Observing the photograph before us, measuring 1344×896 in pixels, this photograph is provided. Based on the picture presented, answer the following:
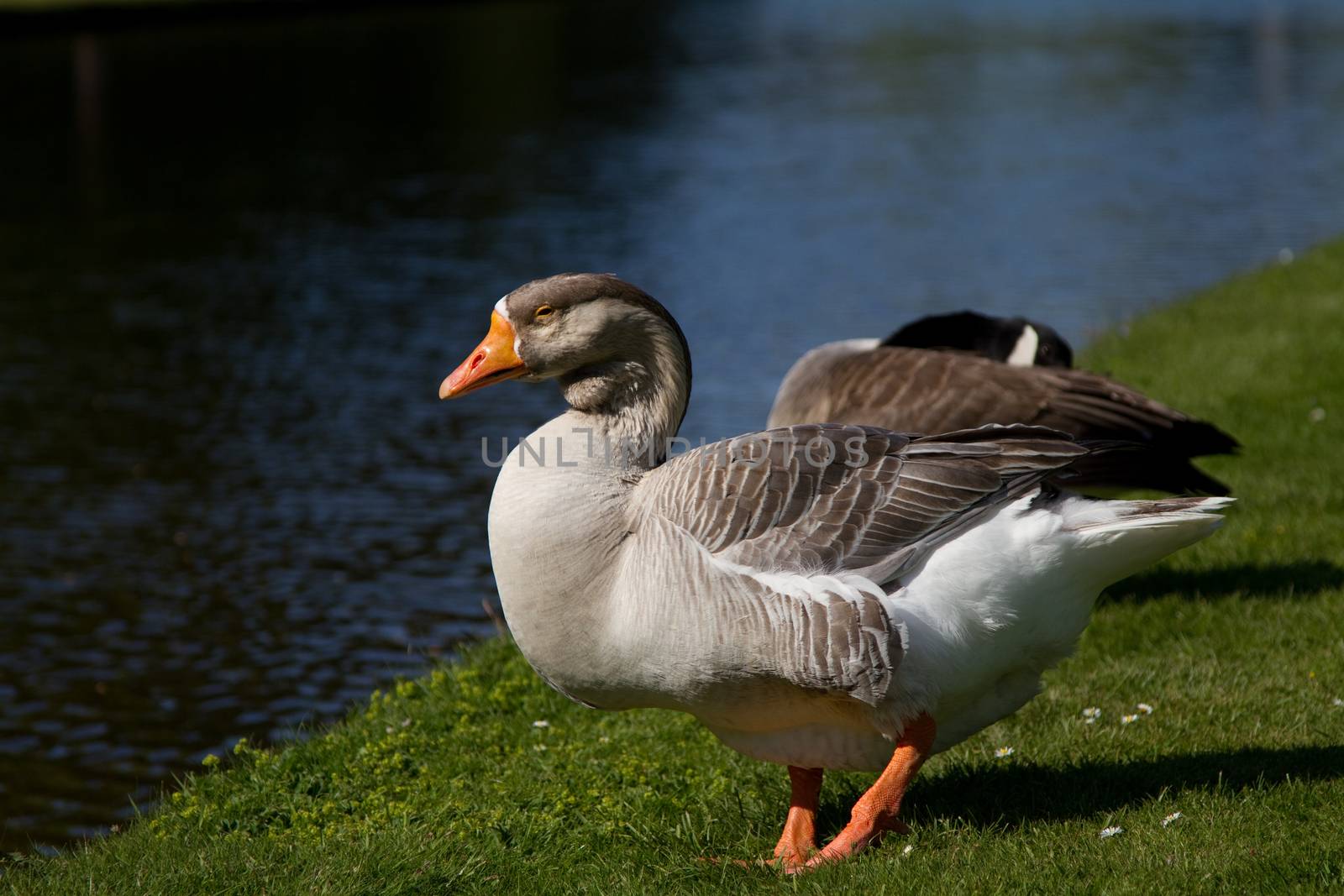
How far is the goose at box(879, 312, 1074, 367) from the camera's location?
7.84m

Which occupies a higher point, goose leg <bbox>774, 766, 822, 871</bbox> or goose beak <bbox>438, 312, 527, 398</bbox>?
goose beak <bbox>438, 312, 527, 398</bbox>

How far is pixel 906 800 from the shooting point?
17.1 ft

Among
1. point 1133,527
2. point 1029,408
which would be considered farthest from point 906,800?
point 1029,408

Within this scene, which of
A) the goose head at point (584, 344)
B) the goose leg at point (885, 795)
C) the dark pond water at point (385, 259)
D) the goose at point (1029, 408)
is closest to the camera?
the goose leg at point (885, 795)

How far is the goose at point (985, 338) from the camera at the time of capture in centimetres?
784

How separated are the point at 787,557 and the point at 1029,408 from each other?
291 centimetres

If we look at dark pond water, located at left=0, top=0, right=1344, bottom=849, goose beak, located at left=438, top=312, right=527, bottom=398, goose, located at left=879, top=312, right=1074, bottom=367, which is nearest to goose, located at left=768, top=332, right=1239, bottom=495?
goose, located at left=879, top=312, right=1074, bottom=367

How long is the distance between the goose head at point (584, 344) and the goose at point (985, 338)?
3.23 metres

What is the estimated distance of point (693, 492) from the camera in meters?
4.53

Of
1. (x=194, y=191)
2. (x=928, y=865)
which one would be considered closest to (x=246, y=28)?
(x=194, y=191)

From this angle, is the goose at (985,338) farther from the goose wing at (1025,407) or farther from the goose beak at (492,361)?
the goose beak at (492,361)

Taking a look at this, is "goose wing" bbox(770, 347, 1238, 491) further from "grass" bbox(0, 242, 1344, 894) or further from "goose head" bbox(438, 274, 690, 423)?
"goose head" bbox(438, 274, 690, 423)

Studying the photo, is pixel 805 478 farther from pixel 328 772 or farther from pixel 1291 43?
pixel 1291 43

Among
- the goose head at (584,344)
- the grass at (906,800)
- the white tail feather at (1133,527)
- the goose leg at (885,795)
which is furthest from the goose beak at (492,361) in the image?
the white tail feather at (1133,527)
